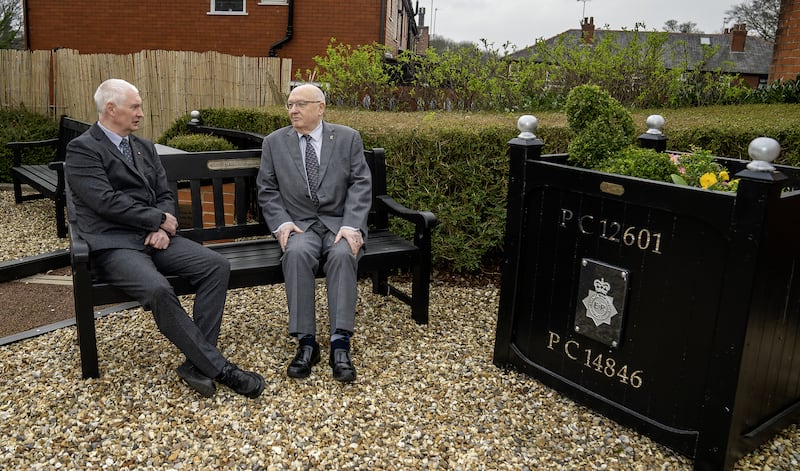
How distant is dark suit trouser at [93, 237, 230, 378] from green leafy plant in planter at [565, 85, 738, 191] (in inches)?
80.2

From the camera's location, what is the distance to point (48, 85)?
11.4 meters

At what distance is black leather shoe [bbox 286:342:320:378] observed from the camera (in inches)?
141

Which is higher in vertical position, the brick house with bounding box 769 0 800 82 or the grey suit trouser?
the brick house with bounding box 769 0 800 82

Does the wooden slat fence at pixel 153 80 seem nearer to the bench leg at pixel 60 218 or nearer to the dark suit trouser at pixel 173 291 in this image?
the bench leg at pixel 60 218

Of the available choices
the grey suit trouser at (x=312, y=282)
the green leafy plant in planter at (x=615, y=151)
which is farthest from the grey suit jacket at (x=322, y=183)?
the green leafy plant in planter at (x=615, y=151)

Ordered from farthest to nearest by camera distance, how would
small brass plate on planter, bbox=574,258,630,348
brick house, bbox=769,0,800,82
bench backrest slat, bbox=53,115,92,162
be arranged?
1. brick house, bbox=769,0,800,82
2. bench backrest slat, bbox=53,115,92,162
3. small brass plate on planter, bbox=574,258,630,348

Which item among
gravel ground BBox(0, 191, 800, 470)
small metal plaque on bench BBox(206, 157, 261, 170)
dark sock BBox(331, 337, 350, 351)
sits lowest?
gravel ground BBox(0, 191, 800, 470)

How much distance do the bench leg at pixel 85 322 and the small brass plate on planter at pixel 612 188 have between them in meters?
2.57

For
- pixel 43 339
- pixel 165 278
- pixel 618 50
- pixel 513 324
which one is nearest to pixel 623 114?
pixel 513 324

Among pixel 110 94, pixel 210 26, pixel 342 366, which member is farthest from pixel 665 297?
pixel 210 26

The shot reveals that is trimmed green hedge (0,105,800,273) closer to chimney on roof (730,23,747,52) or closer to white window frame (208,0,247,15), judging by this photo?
white window frame (208,0,247,15)

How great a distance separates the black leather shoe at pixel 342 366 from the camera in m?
3.55

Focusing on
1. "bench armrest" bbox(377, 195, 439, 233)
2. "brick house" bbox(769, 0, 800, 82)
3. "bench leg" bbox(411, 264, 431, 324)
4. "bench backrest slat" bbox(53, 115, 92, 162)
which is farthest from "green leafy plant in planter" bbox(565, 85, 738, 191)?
"brick house" bbox(769, 0, 800, 82)

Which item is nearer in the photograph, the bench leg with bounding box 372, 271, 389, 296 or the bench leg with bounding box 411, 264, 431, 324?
the bench leg with bounding box 411, 264, 431, 324
